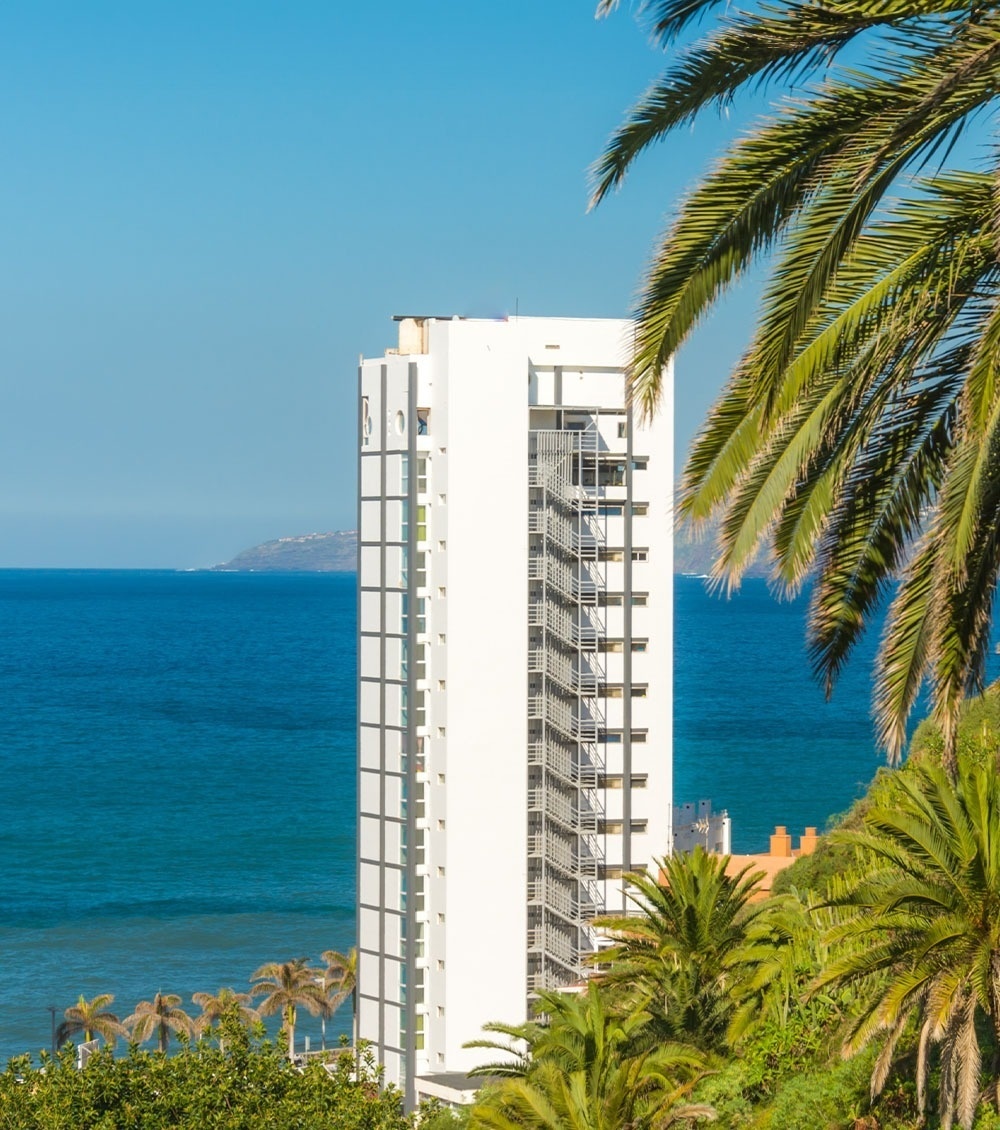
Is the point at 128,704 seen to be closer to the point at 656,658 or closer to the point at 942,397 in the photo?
the point at 656,658

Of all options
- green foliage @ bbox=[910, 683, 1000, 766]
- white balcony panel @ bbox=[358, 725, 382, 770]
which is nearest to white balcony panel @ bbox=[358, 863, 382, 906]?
white balcony panel @ bbox=[358, 725, 382, 770]

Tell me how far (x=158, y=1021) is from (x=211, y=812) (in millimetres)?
69255

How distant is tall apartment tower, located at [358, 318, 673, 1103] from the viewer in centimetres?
5125

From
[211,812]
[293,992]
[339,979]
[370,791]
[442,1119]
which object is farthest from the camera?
[211,812]

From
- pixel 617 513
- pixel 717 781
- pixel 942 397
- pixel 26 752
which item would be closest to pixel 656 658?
pixel 617 513

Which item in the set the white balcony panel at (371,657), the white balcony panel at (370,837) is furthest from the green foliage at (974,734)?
the white balcony panel at (371,657)

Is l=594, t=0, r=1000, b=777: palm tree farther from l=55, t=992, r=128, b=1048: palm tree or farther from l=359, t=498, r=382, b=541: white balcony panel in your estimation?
l=55, t=992, r=128, b=1048: palm tree

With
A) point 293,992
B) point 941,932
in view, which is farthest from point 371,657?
point 941,932

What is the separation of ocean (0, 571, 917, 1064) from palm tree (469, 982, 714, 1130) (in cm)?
2896

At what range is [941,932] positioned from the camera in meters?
18.5

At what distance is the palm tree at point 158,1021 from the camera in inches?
2329

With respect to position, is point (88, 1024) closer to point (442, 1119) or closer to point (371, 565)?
point (371, 565)

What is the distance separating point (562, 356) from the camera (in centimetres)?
5338

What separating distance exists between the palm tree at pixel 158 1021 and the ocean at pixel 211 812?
840 centimetres
